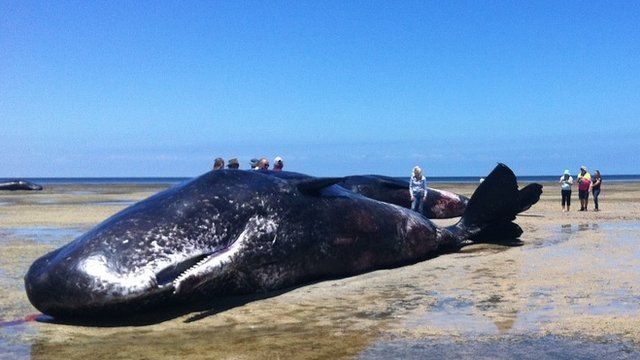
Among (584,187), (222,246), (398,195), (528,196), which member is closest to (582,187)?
(584,187)

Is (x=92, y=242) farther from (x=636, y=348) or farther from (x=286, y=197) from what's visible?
(x=636, y=348)

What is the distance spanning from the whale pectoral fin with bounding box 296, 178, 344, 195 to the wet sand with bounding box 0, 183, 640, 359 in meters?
1.12

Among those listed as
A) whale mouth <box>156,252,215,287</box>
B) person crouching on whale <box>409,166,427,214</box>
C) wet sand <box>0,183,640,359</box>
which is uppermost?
person crouching on whale <box>409,166,427,214</box>

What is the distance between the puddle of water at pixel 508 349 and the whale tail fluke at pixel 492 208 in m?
5.49

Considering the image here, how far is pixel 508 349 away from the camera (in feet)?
14.3

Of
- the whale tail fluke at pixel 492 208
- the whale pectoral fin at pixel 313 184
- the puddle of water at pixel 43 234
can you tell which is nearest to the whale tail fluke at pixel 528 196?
the whale tail fluke at pixel 492 208

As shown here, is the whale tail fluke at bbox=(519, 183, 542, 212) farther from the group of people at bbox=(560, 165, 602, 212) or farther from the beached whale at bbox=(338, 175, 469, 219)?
the group of people at bbox=(560, 165, 602, 212)

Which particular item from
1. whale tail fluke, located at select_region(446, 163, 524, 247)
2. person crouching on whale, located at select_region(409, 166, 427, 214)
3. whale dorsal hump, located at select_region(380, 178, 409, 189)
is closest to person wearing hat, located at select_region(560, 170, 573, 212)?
whale dorsal hump, located at select_region(380, 178, 409, 189)

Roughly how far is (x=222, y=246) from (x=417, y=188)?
9.62m

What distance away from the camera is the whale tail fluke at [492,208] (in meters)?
10.2

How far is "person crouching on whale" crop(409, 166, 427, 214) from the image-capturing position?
50.7ft

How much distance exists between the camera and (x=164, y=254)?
603cm

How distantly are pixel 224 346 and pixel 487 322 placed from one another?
2.09m

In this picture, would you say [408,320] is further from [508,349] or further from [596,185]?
[596,185]
